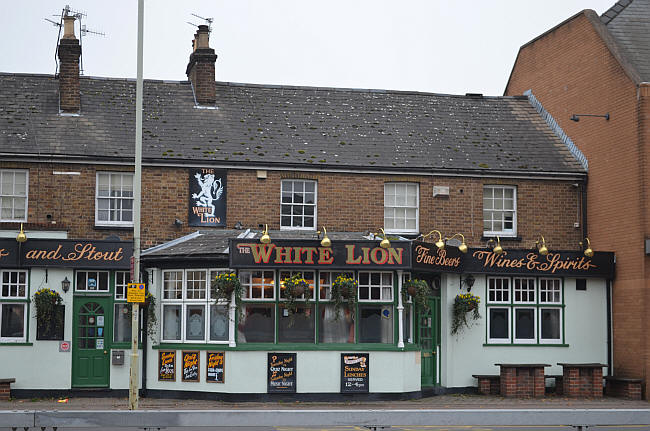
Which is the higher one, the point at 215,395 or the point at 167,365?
the point at 167,365

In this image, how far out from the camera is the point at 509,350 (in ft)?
81.8

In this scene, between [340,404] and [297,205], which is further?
[297,205]

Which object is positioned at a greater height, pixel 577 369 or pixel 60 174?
pixel 60 174

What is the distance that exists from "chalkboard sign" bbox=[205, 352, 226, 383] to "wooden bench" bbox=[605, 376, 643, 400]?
9.89m

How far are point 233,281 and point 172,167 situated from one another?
4.15m

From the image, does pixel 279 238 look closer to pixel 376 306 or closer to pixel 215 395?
pixel 376 306

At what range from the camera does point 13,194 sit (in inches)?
941

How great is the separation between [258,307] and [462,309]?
533 centimetres

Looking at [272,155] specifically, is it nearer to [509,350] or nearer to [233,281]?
[233,281]

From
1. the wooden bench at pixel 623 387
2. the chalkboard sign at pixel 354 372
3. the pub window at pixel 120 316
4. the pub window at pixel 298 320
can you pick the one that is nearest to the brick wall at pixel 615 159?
the wooden bench at pixel 623 387

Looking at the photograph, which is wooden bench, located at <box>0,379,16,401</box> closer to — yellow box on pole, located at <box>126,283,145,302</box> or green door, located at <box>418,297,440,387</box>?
yellow box on pole, located at <box>126,283,145,302</box>

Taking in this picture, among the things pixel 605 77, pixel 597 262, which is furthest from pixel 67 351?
pixel 605 77

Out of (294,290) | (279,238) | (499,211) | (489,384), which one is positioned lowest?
(489,384)

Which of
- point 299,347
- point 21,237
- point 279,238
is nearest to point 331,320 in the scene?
point 299,347
